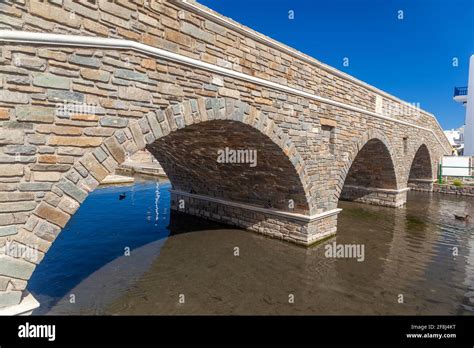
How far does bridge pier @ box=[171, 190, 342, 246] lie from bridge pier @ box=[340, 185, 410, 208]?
731 centimetres

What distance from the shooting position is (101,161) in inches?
168

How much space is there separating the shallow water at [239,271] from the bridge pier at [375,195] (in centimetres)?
341

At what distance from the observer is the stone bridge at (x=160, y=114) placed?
11.7 ft

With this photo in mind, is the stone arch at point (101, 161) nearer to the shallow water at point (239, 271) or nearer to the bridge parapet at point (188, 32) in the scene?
the bridge parapet at point (188, 32)

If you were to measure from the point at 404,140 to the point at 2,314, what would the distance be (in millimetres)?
18374

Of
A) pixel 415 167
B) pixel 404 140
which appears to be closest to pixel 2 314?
pixel 404 140

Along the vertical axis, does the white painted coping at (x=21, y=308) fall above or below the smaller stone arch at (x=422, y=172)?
below

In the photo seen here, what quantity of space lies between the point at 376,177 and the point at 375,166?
36.7 inches

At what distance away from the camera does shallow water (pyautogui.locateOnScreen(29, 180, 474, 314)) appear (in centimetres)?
600

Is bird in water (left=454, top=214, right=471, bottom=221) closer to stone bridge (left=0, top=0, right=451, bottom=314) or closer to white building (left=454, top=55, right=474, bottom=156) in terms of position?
stone bridge (left=0, top=0, right=451, bottom=314)

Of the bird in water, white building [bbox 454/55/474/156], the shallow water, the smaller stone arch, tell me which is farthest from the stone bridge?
white building [bbox 454/55/474/156]

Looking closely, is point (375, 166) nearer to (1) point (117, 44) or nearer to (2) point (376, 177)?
(2) point (376, 177)

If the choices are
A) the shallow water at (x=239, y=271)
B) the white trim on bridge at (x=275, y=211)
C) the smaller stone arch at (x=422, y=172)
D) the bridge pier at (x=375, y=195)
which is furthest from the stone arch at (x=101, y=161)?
the smaller stone arch at (x=422, y=172)

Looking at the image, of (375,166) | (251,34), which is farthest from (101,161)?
(375,166)
